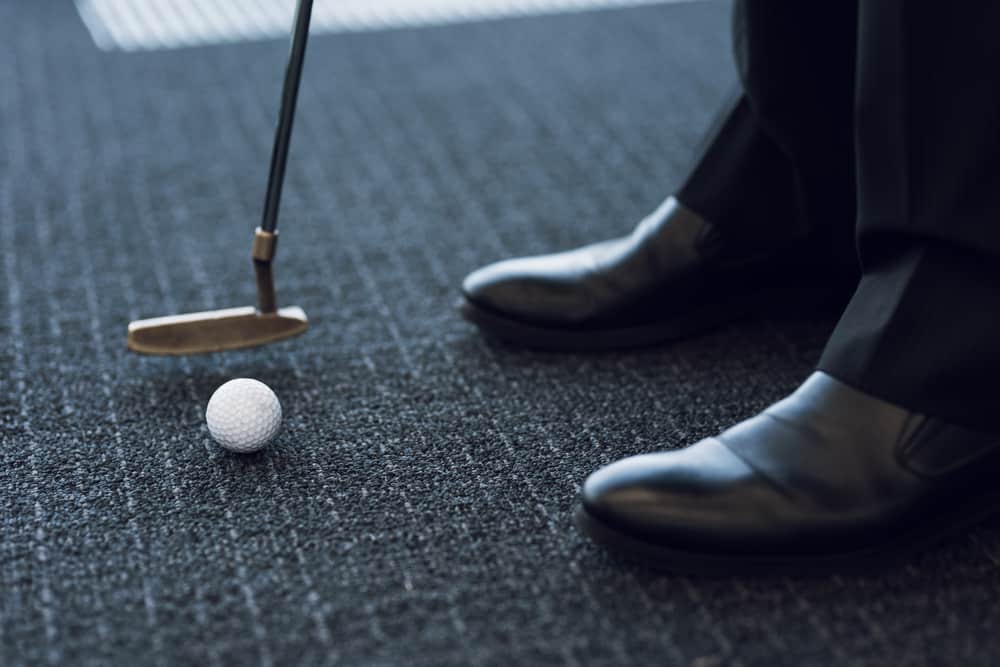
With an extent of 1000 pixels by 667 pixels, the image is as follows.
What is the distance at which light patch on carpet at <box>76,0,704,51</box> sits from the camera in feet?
7.17

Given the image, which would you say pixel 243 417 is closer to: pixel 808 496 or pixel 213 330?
pixel 213 330

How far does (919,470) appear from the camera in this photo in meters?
0.90

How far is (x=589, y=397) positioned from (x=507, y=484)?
16 centimetres

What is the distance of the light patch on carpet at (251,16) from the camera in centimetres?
219

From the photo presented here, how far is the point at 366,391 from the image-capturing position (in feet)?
3.89

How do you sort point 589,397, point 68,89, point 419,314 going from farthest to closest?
point 68,89 → point 419,314 → point 589,397

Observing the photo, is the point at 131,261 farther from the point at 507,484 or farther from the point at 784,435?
the point at 784,435

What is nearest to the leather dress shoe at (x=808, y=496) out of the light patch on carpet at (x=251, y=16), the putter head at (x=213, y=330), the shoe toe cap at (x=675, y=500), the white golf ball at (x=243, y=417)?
the shoe toe cap at (x=675, y=500)

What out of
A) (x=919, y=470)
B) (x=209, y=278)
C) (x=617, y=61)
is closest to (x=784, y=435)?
(x=919, y=470)

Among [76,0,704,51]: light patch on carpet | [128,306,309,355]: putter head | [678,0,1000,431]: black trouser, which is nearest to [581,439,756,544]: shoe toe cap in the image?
[678,0,1000,431]: black trouser

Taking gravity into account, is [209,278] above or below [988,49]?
below

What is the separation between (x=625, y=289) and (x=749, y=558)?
39 centimetres

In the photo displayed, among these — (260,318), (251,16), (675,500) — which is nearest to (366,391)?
(260,318)

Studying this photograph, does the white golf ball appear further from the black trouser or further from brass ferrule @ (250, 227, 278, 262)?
the black trouser
